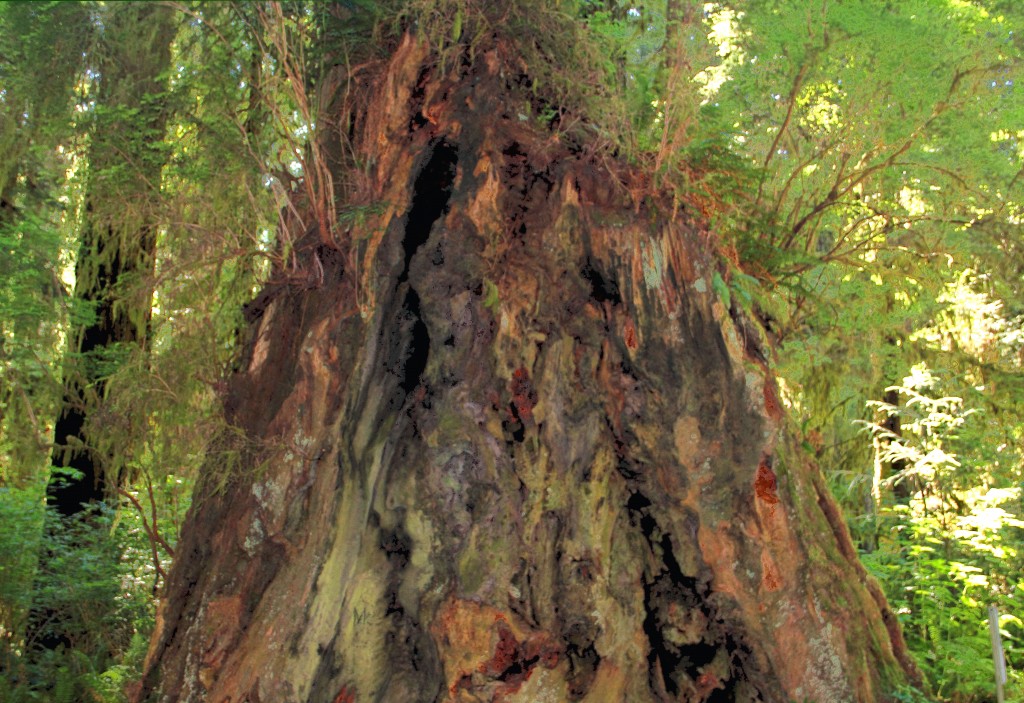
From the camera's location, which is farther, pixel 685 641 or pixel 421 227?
pixel 421 227

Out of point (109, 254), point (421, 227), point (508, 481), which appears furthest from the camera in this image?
point (109, 254)

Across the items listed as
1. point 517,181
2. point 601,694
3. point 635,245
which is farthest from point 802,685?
point 517,181

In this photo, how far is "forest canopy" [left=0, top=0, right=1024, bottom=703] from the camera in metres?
4.91

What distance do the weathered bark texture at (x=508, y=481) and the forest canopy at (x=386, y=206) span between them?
0.24 metres

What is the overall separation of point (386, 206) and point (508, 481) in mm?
1797

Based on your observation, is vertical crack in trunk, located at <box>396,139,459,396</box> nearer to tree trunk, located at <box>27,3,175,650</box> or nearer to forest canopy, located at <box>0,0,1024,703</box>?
forest canopy, located at <box>0,0,1024,703</box>

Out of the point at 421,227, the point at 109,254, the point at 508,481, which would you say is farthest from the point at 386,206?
the point at 109,254

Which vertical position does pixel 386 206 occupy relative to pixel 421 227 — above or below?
above

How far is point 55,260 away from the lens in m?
8.11

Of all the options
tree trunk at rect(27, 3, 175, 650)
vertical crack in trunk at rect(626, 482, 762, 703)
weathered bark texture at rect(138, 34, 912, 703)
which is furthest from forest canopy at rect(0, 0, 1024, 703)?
vertical crack in trunk at rect(626, 482, 762, 703)

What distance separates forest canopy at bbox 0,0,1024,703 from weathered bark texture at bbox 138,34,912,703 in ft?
0.80

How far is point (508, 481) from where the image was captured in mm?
4332

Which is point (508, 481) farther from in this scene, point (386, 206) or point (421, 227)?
point (386, 206)

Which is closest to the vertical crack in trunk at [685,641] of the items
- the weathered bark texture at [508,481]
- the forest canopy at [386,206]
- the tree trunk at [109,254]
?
the weathered bark texture at [508,481]
